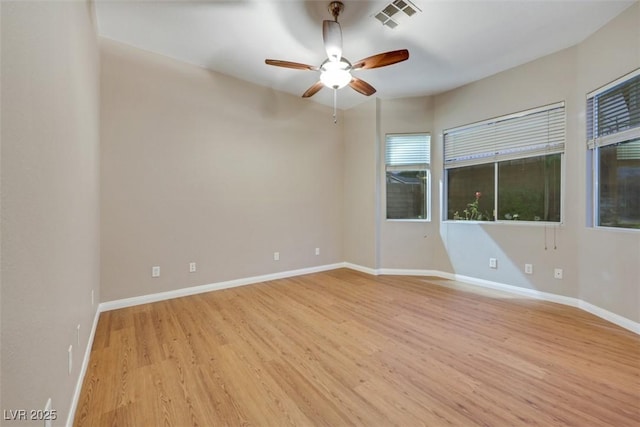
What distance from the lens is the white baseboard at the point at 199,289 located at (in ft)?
10.0

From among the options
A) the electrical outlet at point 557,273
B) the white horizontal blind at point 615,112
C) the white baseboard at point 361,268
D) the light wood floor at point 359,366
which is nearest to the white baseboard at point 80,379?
the light wood floor at point 359,366

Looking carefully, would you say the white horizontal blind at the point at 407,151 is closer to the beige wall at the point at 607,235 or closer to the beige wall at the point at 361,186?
the beige wall at the point at 361,186

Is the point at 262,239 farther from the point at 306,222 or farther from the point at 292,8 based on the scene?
the point at 292,8

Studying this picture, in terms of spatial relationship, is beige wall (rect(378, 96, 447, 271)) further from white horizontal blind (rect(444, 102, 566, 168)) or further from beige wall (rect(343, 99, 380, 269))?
white horizontal blind (rect(444, 102, 566, 168))

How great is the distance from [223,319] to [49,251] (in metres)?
1.87

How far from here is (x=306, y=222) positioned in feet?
15.3

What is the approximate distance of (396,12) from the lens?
8.41 ft

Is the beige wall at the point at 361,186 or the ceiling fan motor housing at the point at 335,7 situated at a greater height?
the ceiling fan motor housing at the point at 335,7

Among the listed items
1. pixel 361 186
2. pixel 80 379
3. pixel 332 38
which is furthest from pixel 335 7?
pixel 80 379

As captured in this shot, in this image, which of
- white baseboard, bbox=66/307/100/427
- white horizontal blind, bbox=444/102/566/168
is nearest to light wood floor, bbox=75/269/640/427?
white baseboard, bbox=66/307/100/427

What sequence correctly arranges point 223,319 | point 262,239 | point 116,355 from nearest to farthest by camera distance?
point 116,355
point 223,319
point 262,239

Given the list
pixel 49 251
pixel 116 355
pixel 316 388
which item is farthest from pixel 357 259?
pixel 49 251

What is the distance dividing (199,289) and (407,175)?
366 cm

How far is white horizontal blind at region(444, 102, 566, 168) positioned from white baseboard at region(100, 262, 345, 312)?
2.96m
